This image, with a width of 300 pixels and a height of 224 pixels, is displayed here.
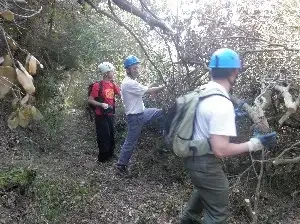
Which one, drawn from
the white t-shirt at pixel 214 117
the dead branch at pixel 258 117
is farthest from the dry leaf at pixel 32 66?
the dead branch at pixel 258 117

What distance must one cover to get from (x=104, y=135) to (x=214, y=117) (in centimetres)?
384

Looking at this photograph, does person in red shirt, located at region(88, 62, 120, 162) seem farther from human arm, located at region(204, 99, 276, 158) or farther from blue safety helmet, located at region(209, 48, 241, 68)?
human arm, located at region(204, 99, 276, 158)

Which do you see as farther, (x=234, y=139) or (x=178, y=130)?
(x=234, y=139)

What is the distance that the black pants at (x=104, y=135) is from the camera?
6.93 m

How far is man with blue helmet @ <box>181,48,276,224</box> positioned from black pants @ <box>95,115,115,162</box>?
3406 millimetres

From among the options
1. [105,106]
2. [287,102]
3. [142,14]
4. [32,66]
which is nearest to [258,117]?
[287,102]

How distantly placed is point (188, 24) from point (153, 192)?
249 centimetres

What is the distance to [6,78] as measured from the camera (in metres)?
1.61

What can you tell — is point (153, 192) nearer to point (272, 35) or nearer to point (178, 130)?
point (178, 130)

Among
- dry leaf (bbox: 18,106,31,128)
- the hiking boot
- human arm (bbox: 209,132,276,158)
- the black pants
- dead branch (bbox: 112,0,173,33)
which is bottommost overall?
the hiking boot

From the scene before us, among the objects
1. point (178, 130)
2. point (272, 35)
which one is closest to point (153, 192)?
point (178, 130)

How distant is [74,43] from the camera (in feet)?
27.5

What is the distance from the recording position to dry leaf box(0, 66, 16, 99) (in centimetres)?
159

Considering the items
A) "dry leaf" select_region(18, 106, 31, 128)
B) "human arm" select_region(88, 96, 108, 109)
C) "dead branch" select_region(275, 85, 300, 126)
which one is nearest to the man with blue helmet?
"dead branch" select_region(275, 85, 300, 126)
